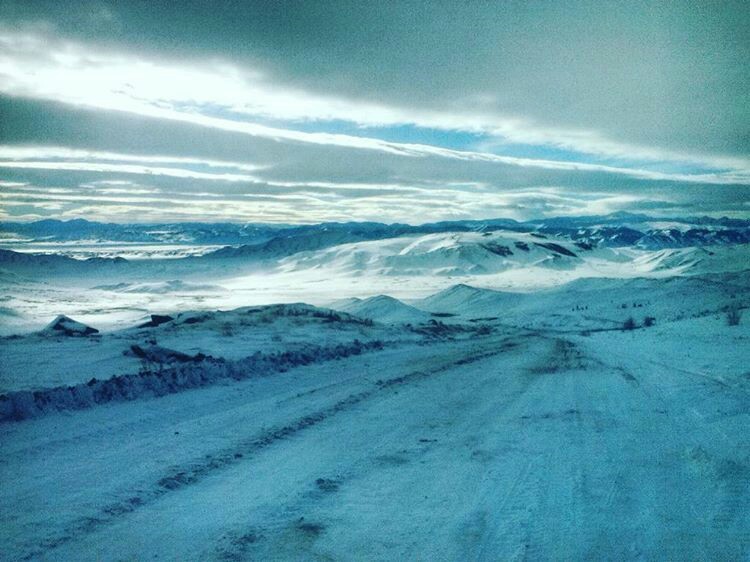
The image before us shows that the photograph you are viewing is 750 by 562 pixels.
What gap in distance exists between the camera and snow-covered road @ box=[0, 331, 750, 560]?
493 cm

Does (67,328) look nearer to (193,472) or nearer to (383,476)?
(193,472)

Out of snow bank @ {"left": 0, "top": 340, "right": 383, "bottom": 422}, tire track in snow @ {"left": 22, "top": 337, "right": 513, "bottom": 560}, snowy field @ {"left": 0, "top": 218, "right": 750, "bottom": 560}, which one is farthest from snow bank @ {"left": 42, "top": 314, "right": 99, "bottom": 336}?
tire track in snow @ {"left": 22, "top": 337, "right": 513, "bottom": 560}

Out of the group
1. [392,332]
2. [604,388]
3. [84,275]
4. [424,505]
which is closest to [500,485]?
[424,505]

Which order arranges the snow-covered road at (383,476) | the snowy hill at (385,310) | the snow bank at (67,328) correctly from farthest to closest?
1. the snowy hill at (385,310)
2. the snow bank at (67,328)
3. the snow-covered road at (383,476)

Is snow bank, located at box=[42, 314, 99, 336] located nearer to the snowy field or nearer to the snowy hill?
the snowy field

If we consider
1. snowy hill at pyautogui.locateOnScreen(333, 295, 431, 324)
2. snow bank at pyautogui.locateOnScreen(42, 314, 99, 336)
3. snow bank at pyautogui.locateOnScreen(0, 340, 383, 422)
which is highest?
snow bank at pyautogui.locateOnScreen(0, 340, 383, 422)

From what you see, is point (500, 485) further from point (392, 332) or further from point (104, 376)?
point (392, 332)

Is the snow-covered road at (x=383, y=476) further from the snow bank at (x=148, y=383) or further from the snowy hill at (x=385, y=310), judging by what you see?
the snowy hill at (x=385, y=310)

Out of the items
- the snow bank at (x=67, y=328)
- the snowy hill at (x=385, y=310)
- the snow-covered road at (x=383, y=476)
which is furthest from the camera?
the snowy hill at (x=385, y=310)

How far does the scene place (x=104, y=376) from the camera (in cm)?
1142

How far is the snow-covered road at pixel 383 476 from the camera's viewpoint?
16.2 ft

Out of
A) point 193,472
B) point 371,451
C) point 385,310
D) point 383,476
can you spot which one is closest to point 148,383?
point 193,472

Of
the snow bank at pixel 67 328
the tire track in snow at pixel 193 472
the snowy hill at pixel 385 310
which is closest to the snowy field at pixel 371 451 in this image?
the tire track in snow at pixel 193 472

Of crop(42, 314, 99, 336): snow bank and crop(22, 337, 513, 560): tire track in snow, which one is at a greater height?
crop(22, 337, 513, 560): tire track in snow
